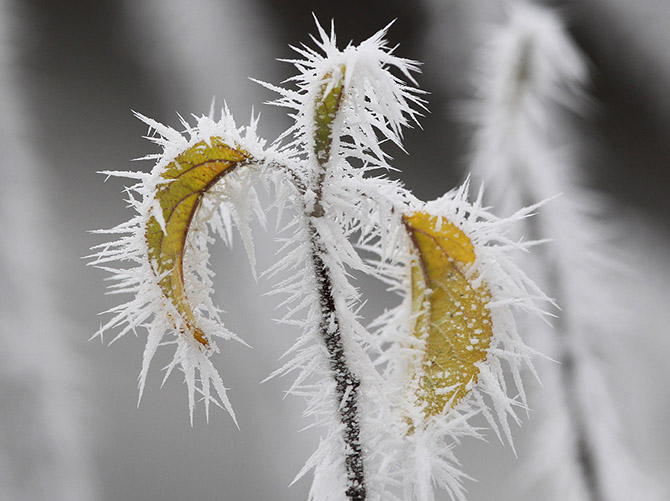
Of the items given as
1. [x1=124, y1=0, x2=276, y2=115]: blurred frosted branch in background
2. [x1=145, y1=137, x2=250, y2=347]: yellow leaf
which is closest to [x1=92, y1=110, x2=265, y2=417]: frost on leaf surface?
[x1=145, y1=137, x2=250, y2=347]: yellow leaf

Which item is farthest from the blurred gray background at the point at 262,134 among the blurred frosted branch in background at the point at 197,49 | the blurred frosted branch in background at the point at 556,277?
the blurred frosted branch in background at the point at 556,277

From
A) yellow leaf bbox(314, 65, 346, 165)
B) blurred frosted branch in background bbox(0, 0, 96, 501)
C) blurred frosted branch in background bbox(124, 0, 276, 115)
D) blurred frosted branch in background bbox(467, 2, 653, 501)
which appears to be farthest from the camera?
blurred frosted branch in background bbox(124, 0, 276, 115)

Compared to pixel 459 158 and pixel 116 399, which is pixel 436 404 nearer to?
pixel 459 158

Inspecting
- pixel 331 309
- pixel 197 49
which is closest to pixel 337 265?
pixel 331 309

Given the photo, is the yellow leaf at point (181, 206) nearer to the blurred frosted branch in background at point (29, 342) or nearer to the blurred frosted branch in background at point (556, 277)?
the blurred frosted branch in background at point (556, 277)

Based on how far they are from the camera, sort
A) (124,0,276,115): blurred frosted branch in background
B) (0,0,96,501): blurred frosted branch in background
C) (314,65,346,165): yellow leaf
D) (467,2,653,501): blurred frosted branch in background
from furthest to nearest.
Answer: (124,0,276,115): blurred frosted branch in background < (0,0,96,501): blurred frosted branch in background < (467,2,653,501): blurred frosted branch in background < (314,65,346,165): yellow leaf

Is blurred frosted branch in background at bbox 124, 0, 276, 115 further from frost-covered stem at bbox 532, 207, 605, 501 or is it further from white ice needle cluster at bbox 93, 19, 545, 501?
white ice needle cluster at bbox 93, 19, 545, 501

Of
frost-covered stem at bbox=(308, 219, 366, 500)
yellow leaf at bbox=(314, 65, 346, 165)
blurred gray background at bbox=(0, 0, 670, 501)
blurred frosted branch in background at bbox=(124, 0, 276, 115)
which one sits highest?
blurred frosted branch in background at bbox=(124, 0, 276, 115)

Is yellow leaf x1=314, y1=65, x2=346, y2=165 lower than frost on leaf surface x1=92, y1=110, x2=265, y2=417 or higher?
higher
